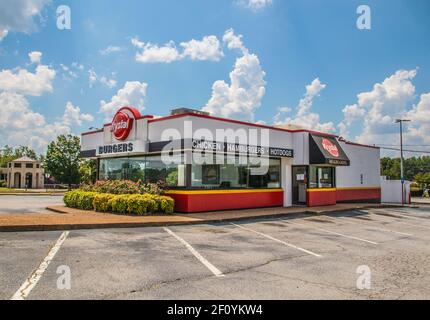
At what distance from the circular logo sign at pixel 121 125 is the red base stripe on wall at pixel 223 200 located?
432 centimetres

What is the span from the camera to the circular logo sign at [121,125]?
19109 mm

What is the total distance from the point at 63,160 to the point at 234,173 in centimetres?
3856

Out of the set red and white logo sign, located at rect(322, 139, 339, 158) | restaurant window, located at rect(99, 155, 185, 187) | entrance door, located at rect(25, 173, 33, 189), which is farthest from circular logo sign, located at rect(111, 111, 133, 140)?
entrance door, located at rect(25, 173, 33, 189)

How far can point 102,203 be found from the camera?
1683 centimetres

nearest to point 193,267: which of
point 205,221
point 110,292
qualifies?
point 110,292

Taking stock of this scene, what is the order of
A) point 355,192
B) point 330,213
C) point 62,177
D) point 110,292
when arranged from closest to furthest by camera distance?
point 110,292 < point 330,213 < point 355,192 < point 62,177

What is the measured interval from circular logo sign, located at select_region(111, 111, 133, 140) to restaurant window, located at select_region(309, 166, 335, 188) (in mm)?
10956

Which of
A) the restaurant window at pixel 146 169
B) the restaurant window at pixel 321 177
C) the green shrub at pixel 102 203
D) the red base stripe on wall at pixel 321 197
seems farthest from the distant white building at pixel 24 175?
the red base stripe on wall at pixel 321 197

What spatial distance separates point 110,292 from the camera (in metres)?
5.49

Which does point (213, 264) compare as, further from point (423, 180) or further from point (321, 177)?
point (423, 180)

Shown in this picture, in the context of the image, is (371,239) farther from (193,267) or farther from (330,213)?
(330,213)

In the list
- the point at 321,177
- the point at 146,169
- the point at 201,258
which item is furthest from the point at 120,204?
the point at 321,177
